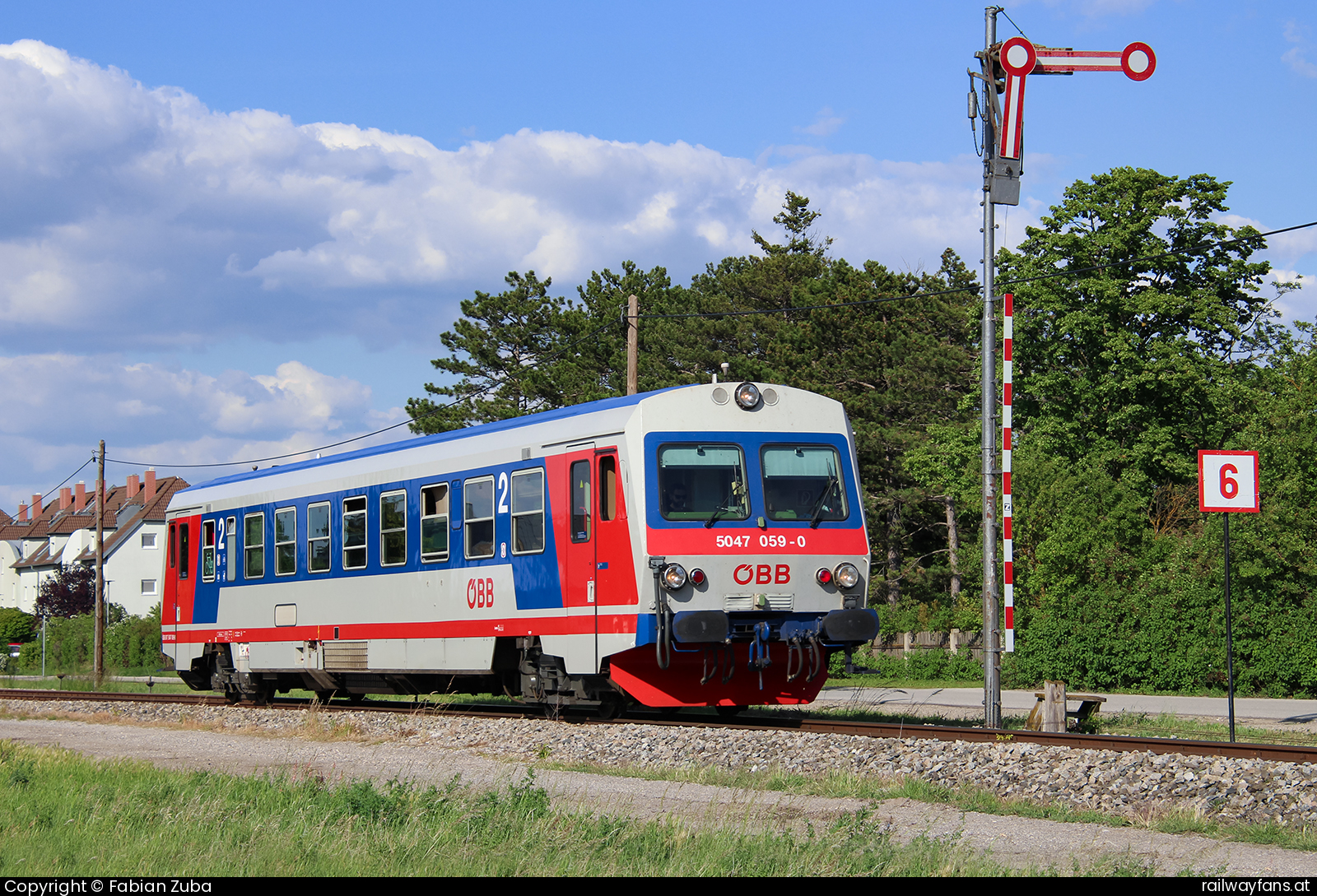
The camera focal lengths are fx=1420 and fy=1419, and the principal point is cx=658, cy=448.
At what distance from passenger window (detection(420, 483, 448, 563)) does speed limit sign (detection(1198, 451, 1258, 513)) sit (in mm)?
8409

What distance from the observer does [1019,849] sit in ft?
26.1

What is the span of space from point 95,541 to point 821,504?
7781 centimetres

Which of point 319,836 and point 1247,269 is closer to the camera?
point 319,836

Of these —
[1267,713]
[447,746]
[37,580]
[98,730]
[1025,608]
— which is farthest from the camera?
[37,580]

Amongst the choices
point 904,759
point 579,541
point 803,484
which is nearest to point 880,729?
point 904,759

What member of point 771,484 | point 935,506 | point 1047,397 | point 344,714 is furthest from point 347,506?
point 935,506

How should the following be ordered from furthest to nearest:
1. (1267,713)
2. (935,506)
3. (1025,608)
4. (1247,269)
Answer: (935,506)
(1247,269)
(1025,608)
(1267,713)

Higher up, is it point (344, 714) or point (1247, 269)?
point (1247, 269)

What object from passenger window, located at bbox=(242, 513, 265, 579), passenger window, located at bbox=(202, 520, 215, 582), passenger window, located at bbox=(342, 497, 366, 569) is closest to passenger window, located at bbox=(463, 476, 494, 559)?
passenger window, located at bbox=(342, 497, 366, 569)

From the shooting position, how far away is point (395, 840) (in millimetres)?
7535

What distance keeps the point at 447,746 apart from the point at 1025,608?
17967 millimetres

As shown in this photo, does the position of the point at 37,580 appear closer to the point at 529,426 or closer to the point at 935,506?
the point at 935,506

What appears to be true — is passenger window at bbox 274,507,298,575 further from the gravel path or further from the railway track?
the gravel path

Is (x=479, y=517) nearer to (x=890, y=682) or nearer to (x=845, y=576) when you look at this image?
(x=845, y=576)
